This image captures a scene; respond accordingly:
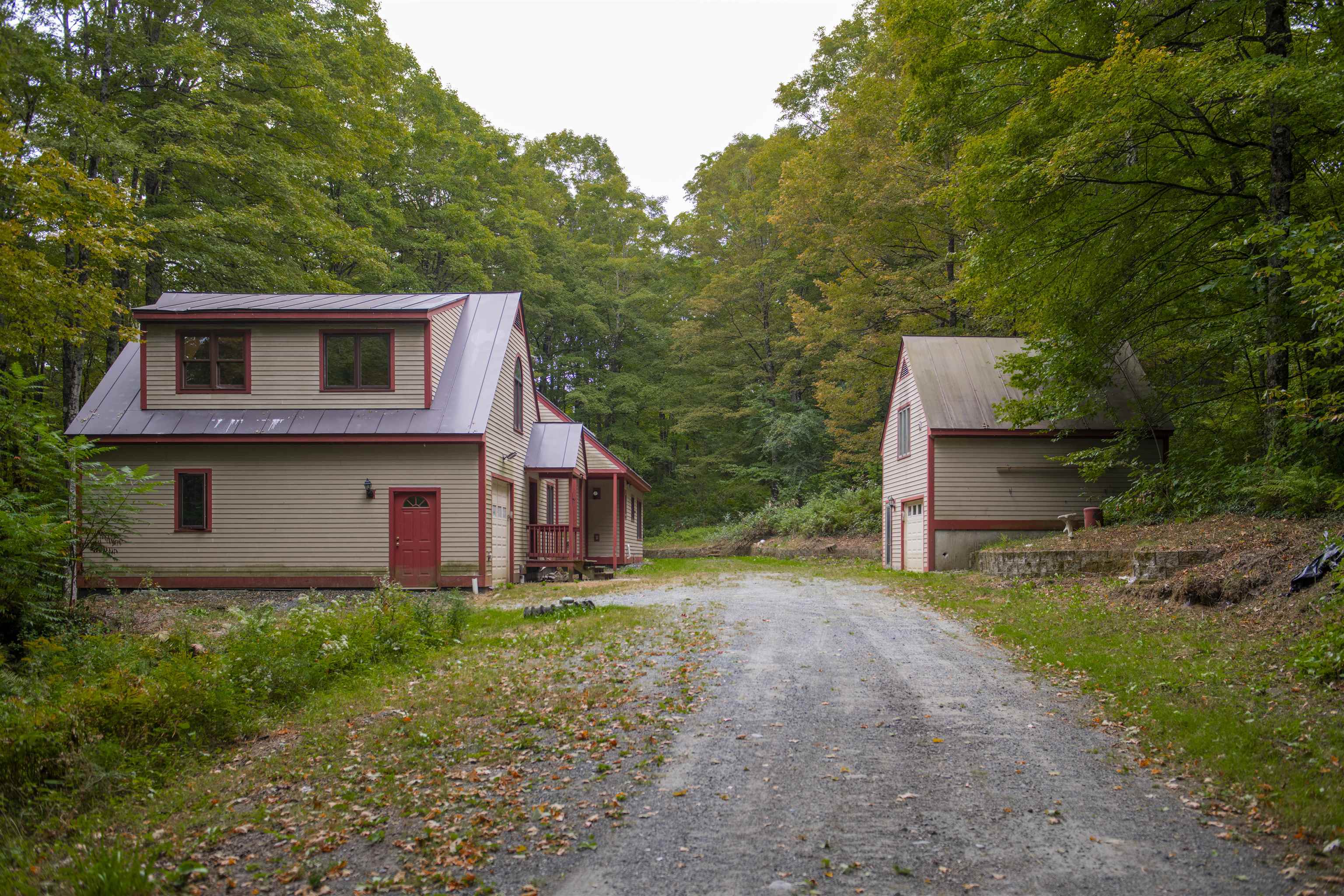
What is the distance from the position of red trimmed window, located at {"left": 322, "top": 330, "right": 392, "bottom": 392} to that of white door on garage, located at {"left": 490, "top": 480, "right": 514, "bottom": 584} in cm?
350

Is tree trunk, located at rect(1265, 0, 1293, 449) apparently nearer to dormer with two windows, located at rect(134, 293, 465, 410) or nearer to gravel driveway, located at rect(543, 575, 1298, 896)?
gravel driveway, located at rect(543, 575, 1298, 896)

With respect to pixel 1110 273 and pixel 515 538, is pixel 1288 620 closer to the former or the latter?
pixel 1110 273

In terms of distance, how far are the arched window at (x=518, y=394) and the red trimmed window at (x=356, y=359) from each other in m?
3.78

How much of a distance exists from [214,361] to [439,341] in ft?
15.8

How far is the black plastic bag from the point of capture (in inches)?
317

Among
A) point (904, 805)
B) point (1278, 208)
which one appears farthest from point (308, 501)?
point (1278, 208)

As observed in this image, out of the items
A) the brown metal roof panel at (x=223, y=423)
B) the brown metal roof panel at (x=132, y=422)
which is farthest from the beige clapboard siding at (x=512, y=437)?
the brown metal roof panel at (x=132, y=422)

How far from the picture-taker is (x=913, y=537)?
21.6 meters

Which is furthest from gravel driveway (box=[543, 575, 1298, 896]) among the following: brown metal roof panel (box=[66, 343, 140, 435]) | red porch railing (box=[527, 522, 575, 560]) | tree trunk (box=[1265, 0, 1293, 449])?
brown metal roof panel (box=[66, 343, 140, 435])

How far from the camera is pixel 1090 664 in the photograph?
8.03 metres

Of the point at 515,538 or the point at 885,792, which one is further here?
the point at 515,538

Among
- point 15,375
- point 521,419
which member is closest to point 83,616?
point 15,375

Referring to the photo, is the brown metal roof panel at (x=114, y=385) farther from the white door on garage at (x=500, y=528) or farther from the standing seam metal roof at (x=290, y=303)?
the white door on garage at (x=500, y=528)

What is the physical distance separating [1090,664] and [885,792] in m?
3.96
